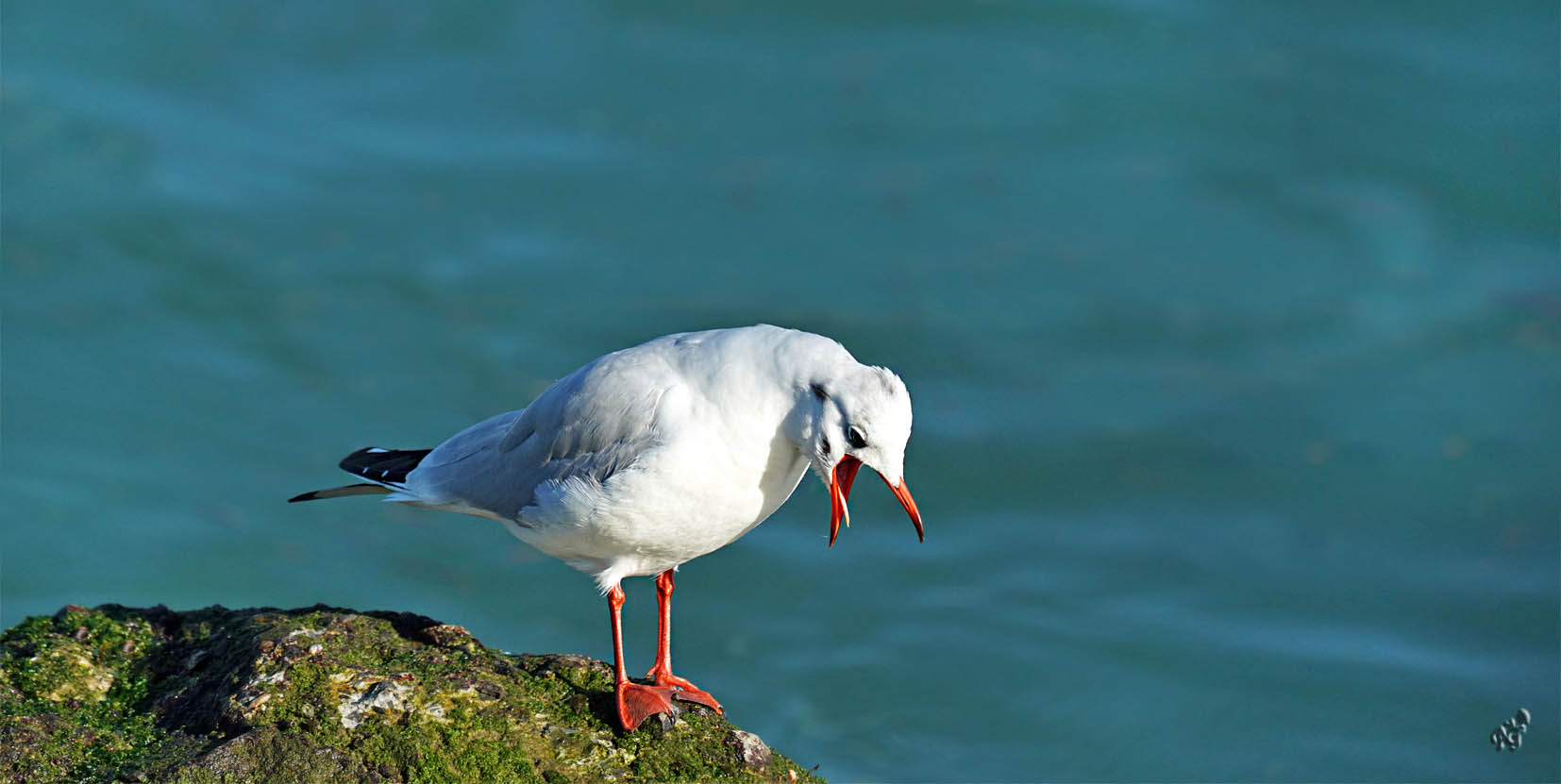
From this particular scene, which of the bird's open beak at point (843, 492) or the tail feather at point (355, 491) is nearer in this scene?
the bird's open beak at point (843, 492)

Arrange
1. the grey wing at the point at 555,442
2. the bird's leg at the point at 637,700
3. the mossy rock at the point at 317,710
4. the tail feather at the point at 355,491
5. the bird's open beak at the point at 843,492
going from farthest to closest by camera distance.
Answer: the tail feather at the point at 355,491
the grey wing at the point at 555,442
the bird's open beak at the point at 843,492
the bird's leg at the point at 637,700
the mossy rock at the point at 317,710

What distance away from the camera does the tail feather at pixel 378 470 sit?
6598 millimetres

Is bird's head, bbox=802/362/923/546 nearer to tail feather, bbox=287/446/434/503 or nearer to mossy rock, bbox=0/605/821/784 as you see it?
mossy rock, bbox=0/605/821/784

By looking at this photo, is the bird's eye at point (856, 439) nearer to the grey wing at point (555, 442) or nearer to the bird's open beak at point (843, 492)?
the bird's open beak at point (843, 492)

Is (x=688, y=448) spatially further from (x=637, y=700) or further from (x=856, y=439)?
(x=637, y=700)

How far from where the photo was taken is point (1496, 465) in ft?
34.1

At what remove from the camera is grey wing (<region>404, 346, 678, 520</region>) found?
5.71 m

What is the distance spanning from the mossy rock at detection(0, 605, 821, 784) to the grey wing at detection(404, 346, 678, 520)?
2.37ft

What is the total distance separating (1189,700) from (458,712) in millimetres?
5651

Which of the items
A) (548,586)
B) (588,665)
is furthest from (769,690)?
(588,665)

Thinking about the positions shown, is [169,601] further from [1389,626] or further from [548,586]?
[1389,626]

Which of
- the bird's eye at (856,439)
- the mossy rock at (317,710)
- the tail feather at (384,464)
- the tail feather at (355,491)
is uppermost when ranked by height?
the tail feather at (384,464)

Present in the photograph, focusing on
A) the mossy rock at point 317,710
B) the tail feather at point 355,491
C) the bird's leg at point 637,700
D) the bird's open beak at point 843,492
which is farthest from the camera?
the tail feather at point 355,491

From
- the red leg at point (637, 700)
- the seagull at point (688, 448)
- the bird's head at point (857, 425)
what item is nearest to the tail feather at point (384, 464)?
the seagull at point (688, 448)
